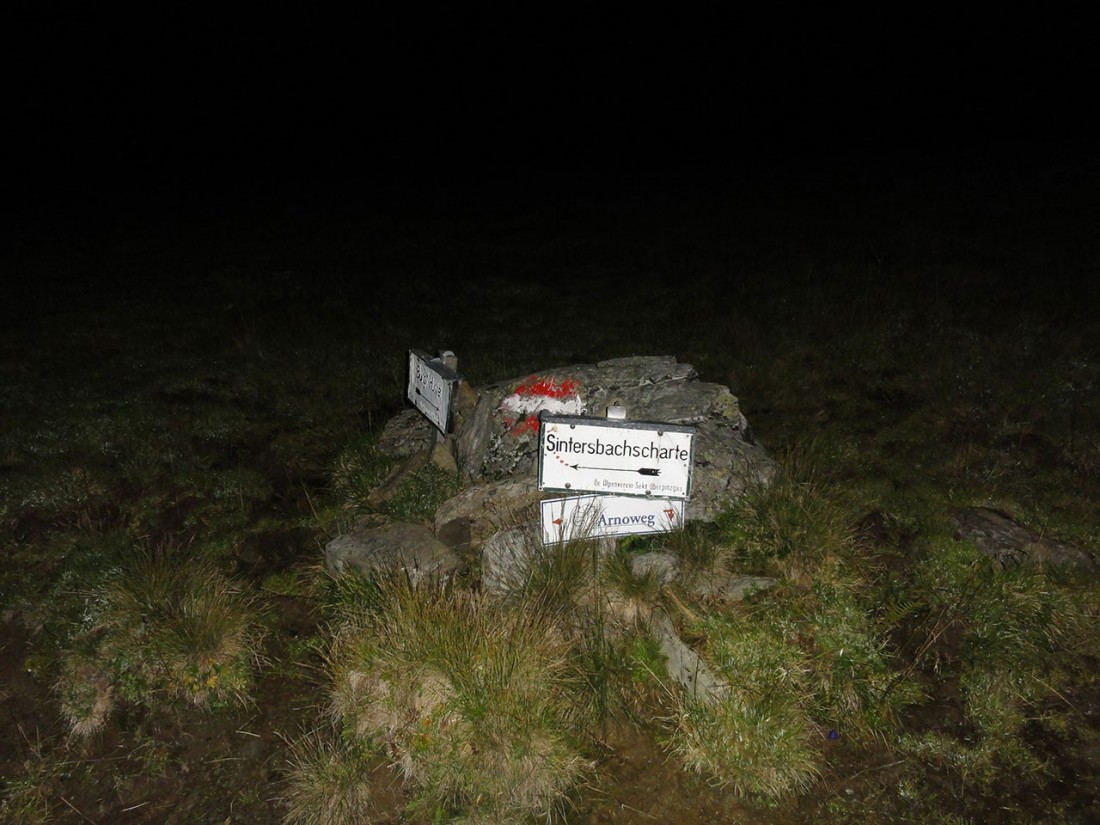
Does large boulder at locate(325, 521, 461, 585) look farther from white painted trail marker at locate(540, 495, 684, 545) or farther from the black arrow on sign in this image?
the black arrow on sign

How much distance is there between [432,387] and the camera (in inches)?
261

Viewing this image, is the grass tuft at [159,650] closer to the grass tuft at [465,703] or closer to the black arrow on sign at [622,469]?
the grass tuft at [465,703]

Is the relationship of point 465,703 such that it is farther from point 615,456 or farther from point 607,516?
point 615,456

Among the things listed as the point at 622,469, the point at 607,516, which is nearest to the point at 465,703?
the point at 607,516

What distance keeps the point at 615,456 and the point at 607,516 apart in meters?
0.42

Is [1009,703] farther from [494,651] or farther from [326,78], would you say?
[326,78]

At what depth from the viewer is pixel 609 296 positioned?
12781 mm

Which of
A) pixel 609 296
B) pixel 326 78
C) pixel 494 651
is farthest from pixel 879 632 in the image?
pixel 326 78

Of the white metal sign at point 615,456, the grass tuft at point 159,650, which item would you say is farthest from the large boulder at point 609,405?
the grass tuft at point 159,650

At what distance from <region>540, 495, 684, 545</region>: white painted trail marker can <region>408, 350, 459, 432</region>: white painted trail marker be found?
4.50 ft

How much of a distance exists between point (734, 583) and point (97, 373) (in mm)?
8460

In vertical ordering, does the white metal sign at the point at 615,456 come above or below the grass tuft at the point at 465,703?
above

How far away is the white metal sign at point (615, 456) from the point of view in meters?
5.39

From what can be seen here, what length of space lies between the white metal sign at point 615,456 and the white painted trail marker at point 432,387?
4.07 ft
